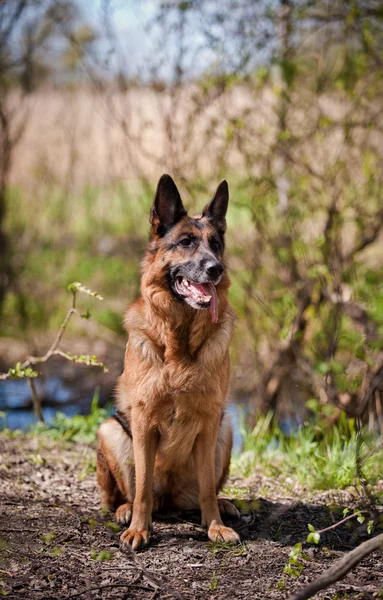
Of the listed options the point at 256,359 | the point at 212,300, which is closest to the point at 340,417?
the point at 256,359

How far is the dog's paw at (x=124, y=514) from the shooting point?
14.4 ft

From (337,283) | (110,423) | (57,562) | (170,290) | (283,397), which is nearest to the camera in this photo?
(57,562)

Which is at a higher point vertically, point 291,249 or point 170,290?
point 291,249

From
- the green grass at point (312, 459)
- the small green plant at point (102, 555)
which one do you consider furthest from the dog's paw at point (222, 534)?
the green grass at point (312, 459)

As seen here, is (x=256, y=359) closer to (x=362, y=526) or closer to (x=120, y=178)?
(x=120, y=178)

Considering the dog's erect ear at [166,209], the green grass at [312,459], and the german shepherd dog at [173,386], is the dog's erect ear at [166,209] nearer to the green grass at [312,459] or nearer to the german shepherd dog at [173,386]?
the german shepherd dog at [173,386]

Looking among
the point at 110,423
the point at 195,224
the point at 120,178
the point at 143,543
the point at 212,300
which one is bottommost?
the point at 143,543

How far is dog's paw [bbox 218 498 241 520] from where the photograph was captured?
4.55m

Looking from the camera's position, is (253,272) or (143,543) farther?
(253,272)

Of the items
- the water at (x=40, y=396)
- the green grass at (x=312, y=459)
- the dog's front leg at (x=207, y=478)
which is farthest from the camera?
the water at (x=40, y=396)

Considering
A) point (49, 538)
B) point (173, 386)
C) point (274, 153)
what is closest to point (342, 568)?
point (173, 386)

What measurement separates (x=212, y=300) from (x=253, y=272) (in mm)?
3648

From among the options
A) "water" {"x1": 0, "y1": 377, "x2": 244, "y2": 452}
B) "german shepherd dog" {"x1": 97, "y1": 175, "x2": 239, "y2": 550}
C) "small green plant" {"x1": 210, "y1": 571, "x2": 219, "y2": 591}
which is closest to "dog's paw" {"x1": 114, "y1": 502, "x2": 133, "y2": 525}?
"german shepherd dog" {"x1": 97, "y1": 175, "x2": 239, "y2": 550}

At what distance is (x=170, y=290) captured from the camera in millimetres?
4297
